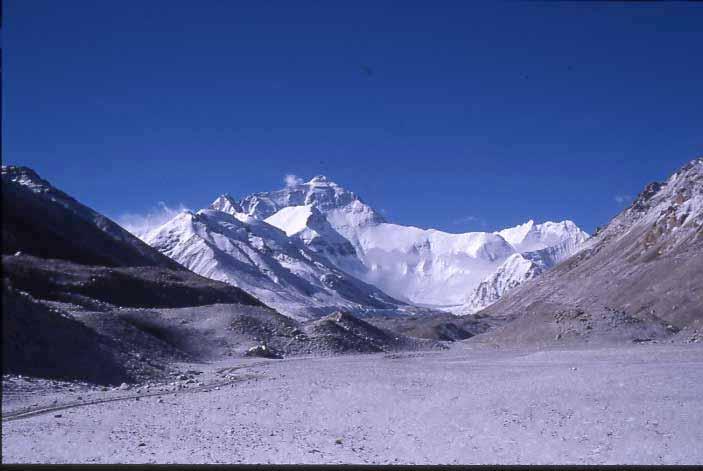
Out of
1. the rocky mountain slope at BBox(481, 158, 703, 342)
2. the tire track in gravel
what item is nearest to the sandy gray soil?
the tire track in gravel

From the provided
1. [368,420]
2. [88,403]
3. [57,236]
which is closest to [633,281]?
[57,236]

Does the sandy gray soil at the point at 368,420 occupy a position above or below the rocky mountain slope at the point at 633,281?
below

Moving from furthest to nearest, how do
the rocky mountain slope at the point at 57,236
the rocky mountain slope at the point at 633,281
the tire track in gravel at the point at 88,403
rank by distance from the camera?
1. the rocky mountain slope at the point at 57,236
2. the rocky mountain slope at the point at 633,281
3. the tire track in gravel at the point at 88,403

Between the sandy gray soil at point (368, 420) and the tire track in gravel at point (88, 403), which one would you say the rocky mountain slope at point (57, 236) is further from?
the sandy gray soil at point (368, 420)

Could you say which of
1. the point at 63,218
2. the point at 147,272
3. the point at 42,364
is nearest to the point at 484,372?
the point at 42,364

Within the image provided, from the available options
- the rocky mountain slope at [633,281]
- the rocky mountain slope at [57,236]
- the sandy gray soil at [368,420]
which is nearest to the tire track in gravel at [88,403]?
the sandy gray soil at [368,420]

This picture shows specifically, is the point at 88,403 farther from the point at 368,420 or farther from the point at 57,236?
the point at 57,236

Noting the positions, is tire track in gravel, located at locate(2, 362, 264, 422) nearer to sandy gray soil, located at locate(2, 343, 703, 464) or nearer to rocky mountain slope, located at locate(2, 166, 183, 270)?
sandy gray soil, located at locate(2, 343, 703, 464)

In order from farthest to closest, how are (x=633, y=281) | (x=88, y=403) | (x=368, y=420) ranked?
(x=633, y=281) → (x=88, y=403) → (x=368, y=420)
